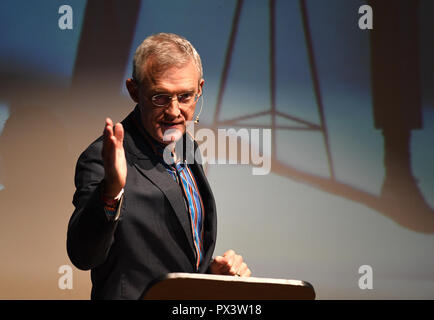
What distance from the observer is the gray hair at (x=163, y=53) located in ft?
4.78

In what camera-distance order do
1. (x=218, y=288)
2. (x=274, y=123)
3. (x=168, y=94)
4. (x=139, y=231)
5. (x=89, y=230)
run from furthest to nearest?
(x=274, y=123) → (x=168, y=94) → (x=139, y=231) → (x=89, y=230) → (x=218, y=288)

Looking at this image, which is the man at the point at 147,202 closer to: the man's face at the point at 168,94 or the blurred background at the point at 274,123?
the man's face at the point at 168,94

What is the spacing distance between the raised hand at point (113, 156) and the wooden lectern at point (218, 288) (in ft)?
0.79

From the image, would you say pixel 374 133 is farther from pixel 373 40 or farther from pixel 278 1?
pixel 278 1

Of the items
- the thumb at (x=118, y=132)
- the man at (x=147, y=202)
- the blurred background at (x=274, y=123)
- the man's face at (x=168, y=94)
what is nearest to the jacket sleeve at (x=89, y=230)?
the man at (x=147, y=202)

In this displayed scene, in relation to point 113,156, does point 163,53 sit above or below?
above

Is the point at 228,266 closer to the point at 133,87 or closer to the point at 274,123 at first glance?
the point at 133,87

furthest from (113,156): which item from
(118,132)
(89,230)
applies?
(89,230)

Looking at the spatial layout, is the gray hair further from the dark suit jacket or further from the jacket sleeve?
the jacket sleeve

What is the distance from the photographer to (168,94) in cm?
147

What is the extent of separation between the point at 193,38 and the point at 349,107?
1.10m

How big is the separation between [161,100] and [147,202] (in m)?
0.29

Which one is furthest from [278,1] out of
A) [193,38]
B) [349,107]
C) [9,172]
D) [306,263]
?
[9,172]

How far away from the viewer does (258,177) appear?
345 centimetres
